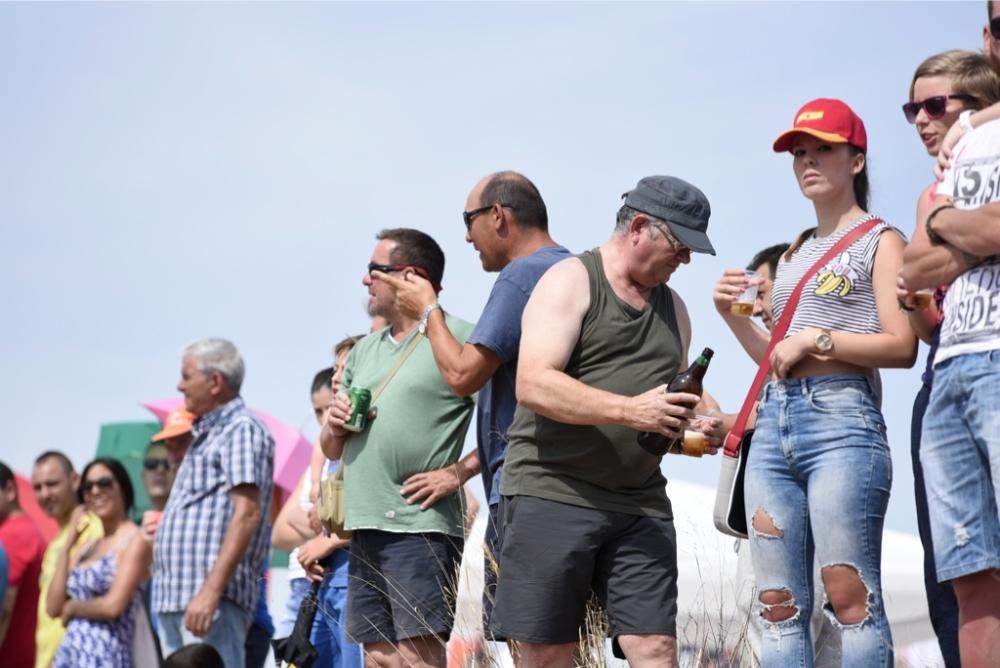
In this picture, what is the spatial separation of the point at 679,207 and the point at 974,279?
1.15 metres

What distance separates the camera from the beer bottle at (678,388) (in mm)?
4516

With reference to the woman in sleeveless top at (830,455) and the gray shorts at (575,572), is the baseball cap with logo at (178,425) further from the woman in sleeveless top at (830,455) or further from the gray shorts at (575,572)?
the woman in sleeveless top at (830,455)

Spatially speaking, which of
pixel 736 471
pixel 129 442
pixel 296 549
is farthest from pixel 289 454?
pixel 736 471

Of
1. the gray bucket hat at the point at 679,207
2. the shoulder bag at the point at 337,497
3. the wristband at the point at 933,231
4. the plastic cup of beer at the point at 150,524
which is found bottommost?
the plastic cup of beer at the point at 150,524

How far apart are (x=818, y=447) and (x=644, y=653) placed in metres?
0.85

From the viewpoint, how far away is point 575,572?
4477 millimetres

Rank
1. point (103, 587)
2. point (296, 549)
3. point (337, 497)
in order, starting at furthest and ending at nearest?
point (103, 587) < point (296, 549) < point (337, 497)

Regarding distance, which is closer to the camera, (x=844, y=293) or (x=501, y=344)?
(x=844, y=293)

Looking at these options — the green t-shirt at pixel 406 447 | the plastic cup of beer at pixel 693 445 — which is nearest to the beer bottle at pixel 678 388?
the plastic cup of beer at pixel 693 445

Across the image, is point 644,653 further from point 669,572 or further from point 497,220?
point 497,220

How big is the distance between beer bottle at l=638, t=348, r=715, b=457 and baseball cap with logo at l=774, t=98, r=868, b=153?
2.60 feet

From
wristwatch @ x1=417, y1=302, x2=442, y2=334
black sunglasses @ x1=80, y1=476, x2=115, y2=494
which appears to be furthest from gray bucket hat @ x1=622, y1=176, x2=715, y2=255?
black sunglasses @ x1=80, y1=476, x2=115, y2=494

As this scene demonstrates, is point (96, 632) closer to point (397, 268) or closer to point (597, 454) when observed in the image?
point (397, 268)

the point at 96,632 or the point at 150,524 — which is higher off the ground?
the point at 150,524
